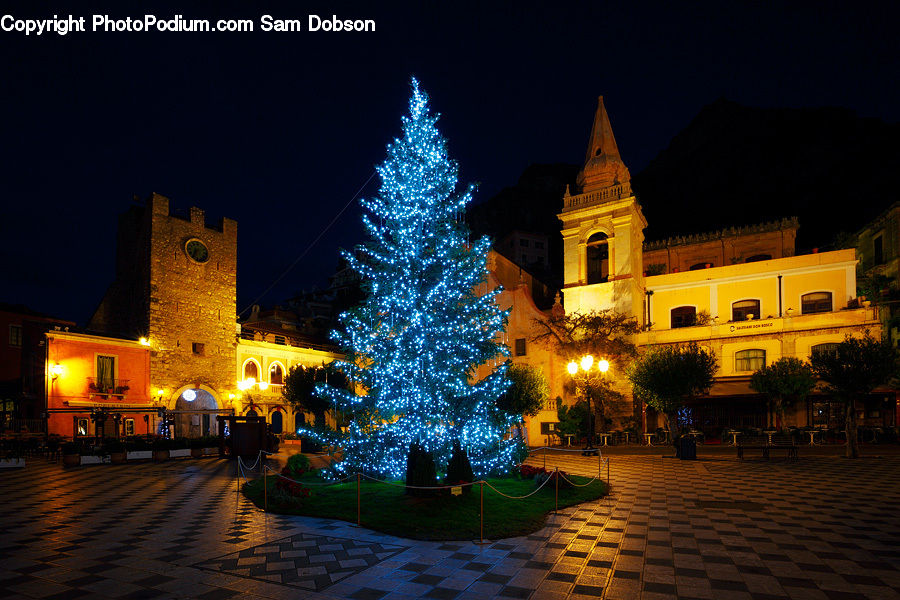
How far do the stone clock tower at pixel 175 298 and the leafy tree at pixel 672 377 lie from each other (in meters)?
27.4

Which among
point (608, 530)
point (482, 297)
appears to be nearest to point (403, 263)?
point (482, 297)

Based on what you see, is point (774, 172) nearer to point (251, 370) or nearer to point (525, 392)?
point (525, 392)

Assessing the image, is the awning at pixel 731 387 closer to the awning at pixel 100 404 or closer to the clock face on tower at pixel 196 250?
the awning at pixel 100 404

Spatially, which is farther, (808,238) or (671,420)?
(808,238)

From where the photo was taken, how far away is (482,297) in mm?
13742

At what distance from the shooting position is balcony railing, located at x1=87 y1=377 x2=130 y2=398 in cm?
2856

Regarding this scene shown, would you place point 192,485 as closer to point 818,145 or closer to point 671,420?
point 671,420

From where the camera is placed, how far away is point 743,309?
1262 inches

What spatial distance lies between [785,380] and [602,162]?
57.5 feet

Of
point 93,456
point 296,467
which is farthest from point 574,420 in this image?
point 93,456

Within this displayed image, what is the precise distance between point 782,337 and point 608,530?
25.8 metres

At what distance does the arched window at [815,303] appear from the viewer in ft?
98.4

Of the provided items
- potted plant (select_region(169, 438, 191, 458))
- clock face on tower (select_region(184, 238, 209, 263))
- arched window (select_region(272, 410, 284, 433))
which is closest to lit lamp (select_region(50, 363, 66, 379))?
potted plant (select_region(169, 438, 191, 458))

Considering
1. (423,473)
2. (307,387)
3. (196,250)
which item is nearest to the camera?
(423,473)
